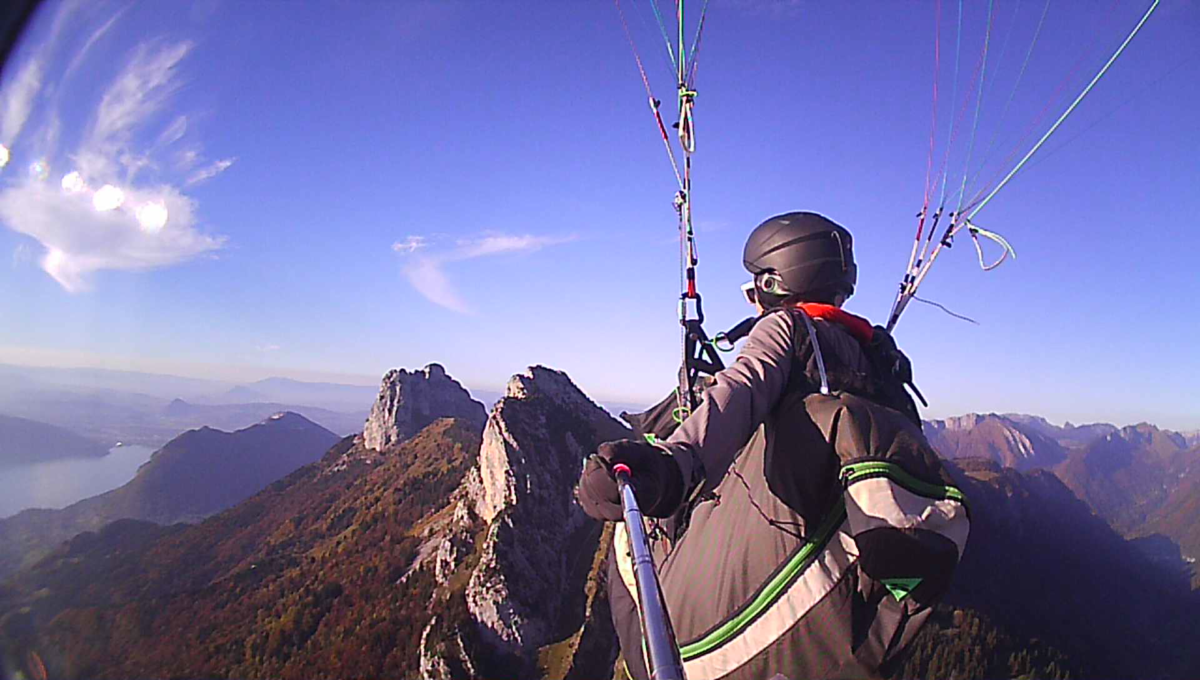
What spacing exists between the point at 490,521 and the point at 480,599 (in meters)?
6.63

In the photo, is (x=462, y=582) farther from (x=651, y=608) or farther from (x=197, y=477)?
(x=197, y=477)

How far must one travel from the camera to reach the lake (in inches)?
1884

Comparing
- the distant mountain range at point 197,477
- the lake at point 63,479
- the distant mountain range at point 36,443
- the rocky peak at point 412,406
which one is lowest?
the distant mountain range at point 197,477

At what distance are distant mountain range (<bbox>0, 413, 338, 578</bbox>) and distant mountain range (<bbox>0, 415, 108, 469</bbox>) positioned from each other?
21.6ft

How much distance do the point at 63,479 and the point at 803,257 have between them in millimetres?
85268

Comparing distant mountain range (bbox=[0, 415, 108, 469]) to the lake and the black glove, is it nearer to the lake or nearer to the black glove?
the lake

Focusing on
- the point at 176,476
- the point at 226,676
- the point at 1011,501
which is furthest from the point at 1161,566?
the point at 176,476

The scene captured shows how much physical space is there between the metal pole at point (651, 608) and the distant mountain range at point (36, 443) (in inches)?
2109

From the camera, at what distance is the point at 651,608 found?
2.84 feet

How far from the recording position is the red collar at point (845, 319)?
1850mm

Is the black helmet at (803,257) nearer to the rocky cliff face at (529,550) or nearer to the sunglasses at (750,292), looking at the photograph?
the sunglasses at (750,292)

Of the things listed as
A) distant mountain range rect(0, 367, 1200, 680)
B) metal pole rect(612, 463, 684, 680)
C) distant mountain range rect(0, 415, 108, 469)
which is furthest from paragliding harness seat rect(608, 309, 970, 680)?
distant mountain range rect(0, 415, 108, 469)

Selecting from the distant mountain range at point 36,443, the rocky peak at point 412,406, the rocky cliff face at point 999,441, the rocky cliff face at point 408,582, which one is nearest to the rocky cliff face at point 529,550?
the rocky cliff face at point 408,582

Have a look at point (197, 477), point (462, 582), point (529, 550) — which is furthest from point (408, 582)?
point (197, 477)
